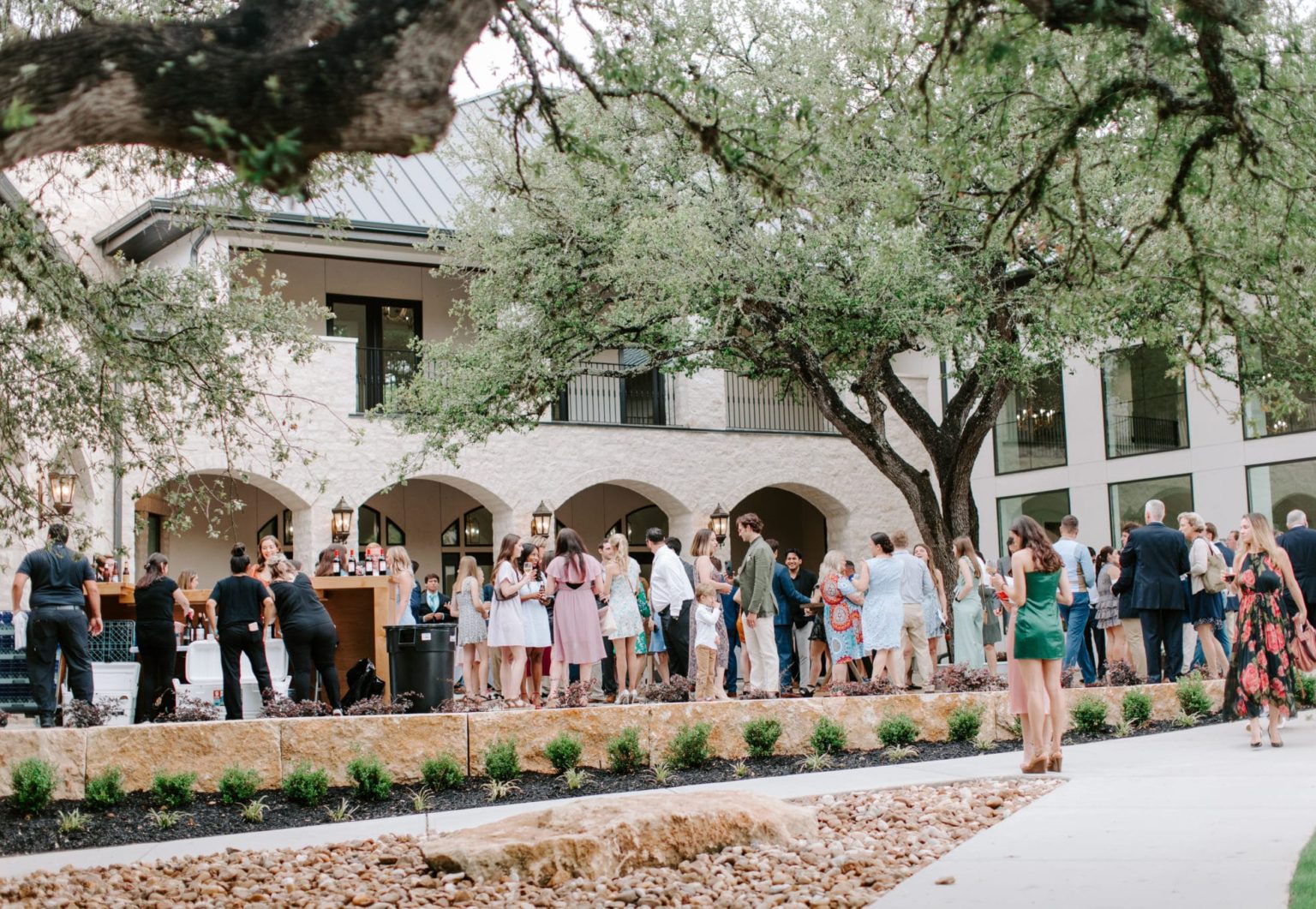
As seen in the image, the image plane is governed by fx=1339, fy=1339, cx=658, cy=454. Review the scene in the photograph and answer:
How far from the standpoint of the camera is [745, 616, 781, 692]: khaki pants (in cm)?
1271

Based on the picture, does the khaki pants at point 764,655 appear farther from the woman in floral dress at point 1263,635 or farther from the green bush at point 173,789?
the green bush at point 173,789

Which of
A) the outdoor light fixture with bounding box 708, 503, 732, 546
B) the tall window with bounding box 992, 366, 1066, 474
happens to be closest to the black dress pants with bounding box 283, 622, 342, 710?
the outdoor light fixture with bounding box 708, 503, 732, 546

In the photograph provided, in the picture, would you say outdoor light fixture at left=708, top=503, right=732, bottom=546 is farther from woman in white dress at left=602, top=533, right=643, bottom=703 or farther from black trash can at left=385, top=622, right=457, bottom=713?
black trash can at left=385, top=622, right=457, bottom=713

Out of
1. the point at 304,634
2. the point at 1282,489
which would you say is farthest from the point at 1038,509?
the point at 304,634

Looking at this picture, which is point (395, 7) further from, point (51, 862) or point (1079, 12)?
point (51, 862)

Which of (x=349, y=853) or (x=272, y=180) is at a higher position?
Answer: (x=272, y=180)

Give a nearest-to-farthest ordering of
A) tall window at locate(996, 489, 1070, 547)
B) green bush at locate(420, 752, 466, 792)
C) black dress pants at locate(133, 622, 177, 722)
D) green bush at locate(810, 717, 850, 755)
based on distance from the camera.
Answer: green bush at locate(420, 752, 466, 792), green bush at locate(810, 717, 850, 755), black dress pants at locate(133, 622, 177, 722), tall window at locate(996, 489, 1070, 547)

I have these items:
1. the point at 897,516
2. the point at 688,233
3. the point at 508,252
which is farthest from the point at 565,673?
the point at 897,516

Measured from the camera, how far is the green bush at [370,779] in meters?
8.28

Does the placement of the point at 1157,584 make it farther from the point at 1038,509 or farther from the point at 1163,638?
the point at 1038,509

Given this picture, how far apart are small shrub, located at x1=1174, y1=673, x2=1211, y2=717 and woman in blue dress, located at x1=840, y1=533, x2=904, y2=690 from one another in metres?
2.48

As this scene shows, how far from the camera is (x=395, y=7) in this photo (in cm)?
381


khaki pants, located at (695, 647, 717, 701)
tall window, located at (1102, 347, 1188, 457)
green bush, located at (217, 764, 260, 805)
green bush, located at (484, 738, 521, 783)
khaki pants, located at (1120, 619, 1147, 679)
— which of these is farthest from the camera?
tall window, located at (1102, 347, 1188, 457)

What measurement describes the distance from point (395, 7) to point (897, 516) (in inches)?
901
